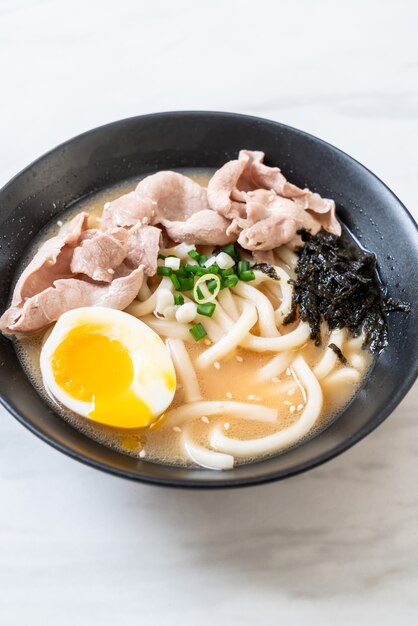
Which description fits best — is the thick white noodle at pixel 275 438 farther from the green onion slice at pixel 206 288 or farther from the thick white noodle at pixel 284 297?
the green onion slice at pixel 206 288

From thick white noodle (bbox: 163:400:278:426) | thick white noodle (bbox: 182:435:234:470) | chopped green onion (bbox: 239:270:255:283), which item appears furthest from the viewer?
chopped green onion (bbox: 239:270:255:283)

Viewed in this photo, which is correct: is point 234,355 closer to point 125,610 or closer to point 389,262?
point 389,262

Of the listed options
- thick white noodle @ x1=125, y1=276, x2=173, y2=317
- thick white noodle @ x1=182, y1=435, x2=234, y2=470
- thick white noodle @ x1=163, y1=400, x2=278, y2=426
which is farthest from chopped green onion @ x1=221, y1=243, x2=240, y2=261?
thick white noodle @ x1=182, y1=435, x2=234, y2=470

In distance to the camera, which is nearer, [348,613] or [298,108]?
[348,613]

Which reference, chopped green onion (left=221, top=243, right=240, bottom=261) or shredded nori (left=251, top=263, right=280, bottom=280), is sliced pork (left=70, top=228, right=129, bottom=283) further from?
shredded nori (left=251, top=263, right=280, bottom=280)

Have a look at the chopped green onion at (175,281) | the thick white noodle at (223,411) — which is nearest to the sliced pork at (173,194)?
the chopped green onion at (175,281)

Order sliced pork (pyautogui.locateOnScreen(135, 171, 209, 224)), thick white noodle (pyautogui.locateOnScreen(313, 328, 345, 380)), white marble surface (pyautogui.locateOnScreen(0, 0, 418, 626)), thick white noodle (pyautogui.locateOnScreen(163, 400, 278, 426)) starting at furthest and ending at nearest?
sliced pork (pyautogui.locateOnScreen(135, 171, 209, 224)) < thick white noodle (pyautogui.locateOnScreen(313, 328, 345, 380)) < thick white noodle (pyautogui.locateOnScreen(163, 400, 278, 426)) < white marble surface (pyautogui.locateOnScreen(0, 0, 418, 626))

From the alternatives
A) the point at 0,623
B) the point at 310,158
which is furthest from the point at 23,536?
the point at 310,158
